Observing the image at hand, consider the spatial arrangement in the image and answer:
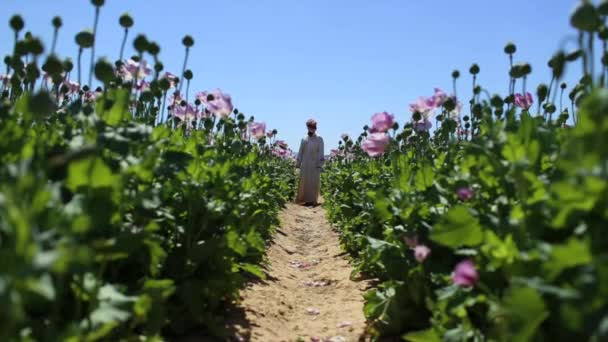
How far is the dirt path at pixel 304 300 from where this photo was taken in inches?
144

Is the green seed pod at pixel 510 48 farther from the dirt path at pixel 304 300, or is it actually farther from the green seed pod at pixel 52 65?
the green seed pod at pixel 52 65

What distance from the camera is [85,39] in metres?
3.08

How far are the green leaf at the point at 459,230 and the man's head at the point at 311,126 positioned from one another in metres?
9.69

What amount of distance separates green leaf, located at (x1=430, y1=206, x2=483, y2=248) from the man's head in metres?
9.69

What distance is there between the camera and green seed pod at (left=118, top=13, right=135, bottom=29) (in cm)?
343

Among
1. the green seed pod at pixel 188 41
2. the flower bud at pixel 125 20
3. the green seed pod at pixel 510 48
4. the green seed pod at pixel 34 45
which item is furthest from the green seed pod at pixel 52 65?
the green seed pod at pixel 510 48

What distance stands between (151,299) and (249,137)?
4.38 metres

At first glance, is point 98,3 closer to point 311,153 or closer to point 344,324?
point 344,324

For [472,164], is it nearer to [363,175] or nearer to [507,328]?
[507,328]

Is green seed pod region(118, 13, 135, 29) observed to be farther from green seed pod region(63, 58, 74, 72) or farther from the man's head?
the man's head

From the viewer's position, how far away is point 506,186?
255 centimetres

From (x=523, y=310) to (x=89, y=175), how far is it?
138cm

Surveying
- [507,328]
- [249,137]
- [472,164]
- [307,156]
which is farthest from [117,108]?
[307,156]

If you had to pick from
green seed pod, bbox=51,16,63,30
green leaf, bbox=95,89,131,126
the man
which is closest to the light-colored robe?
the man
